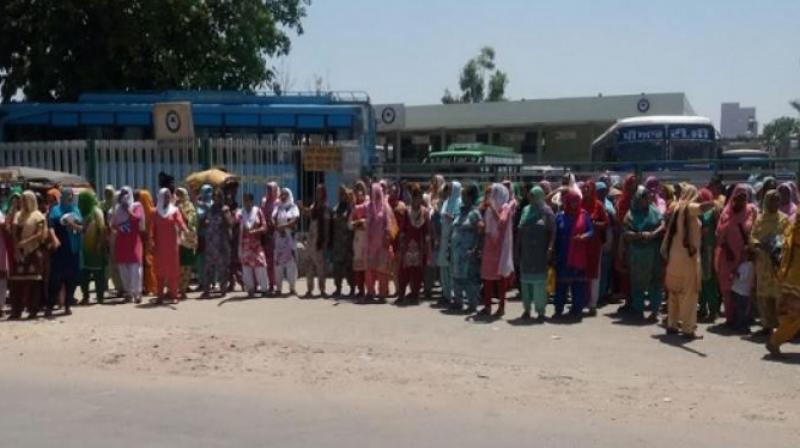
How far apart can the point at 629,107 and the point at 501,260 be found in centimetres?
3186

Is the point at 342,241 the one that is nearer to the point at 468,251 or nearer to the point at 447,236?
the point at 447,236

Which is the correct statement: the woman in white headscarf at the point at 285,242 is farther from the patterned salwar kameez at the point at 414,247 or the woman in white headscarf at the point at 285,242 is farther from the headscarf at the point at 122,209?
the headscarf at the point at 122,209

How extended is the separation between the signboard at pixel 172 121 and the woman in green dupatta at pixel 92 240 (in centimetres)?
388

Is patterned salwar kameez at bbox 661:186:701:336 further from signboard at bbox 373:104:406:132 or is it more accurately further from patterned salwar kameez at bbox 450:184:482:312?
signboard at bbox 373:104:406:132

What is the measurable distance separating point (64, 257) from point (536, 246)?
6.04m

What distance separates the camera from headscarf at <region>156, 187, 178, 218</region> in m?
13.1

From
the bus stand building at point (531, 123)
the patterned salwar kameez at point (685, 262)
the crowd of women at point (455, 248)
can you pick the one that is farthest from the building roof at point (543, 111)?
the patterned salwar kameez at point (685, 262)

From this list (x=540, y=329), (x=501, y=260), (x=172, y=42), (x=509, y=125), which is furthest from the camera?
(x=509, y=125)

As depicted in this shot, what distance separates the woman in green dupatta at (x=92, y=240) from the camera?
12.9 m

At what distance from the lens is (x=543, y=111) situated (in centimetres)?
4444

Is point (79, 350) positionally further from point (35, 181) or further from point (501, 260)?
point (35, 181)

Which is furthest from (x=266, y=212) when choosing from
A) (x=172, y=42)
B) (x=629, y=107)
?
(x=629, y=107)

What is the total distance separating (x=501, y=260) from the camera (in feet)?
37.4

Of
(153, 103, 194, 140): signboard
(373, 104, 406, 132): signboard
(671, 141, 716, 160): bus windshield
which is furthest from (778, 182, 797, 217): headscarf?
(373, 104, 406, 132): signboard
